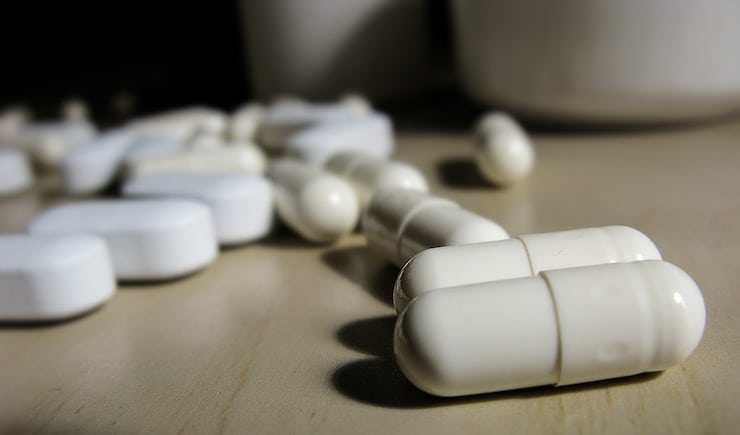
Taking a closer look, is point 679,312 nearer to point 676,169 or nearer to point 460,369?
point 460,369

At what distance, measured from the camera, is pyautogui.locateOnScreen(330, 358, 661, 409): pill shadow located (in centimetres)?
57

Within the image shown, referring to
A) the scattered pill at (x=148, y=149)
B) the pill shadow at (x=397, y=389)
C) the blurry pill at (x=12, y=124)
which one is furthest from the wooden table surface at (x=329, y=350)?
the blurry pill at (x=12, y=124)

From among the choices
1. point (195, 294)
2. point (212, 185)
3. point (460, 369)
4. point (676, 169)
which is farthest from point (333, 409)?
point (676, 169)

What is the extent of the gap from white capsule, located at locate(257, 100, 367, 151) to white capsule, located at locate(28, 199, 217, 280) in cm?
56

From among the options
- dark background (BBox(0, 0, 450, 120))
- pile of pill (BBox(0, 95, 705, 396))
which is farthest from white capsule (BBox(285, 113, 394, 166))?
dark background (BBox(0, 0, 450, 120))

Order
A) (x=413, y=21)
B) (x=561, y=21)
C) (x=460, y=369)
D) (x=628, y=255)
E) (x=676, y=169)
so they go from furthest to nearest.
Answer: (x=413, y=21), (x=561, y=21), (x=676, y=169), (x=628, y=255), (x=460, y=369)

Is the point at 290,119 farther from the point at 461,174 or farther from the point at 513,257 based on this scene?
the point at 513,257

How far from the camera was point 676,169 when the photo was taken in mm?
1131

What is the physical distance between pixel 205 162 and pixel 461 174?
41 cm

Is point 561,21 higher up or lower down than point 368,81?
higher up

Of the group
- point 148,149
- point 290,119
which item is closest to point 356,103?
point 290,119

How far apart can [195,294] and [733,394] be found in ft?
1.81

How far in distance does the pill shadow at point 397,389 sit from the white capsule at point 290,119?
821 millimetres

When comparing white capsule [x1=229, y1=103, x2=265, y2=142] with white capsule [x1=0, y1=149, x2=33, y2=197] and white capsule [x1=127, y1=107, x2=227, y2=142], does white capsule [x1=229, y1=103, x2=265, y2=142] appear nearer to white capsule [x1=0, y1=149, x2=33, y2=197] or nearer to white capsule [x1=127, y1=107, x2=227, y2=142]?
white capsule [x1=127, y1=107, x2=227, y2=142]
